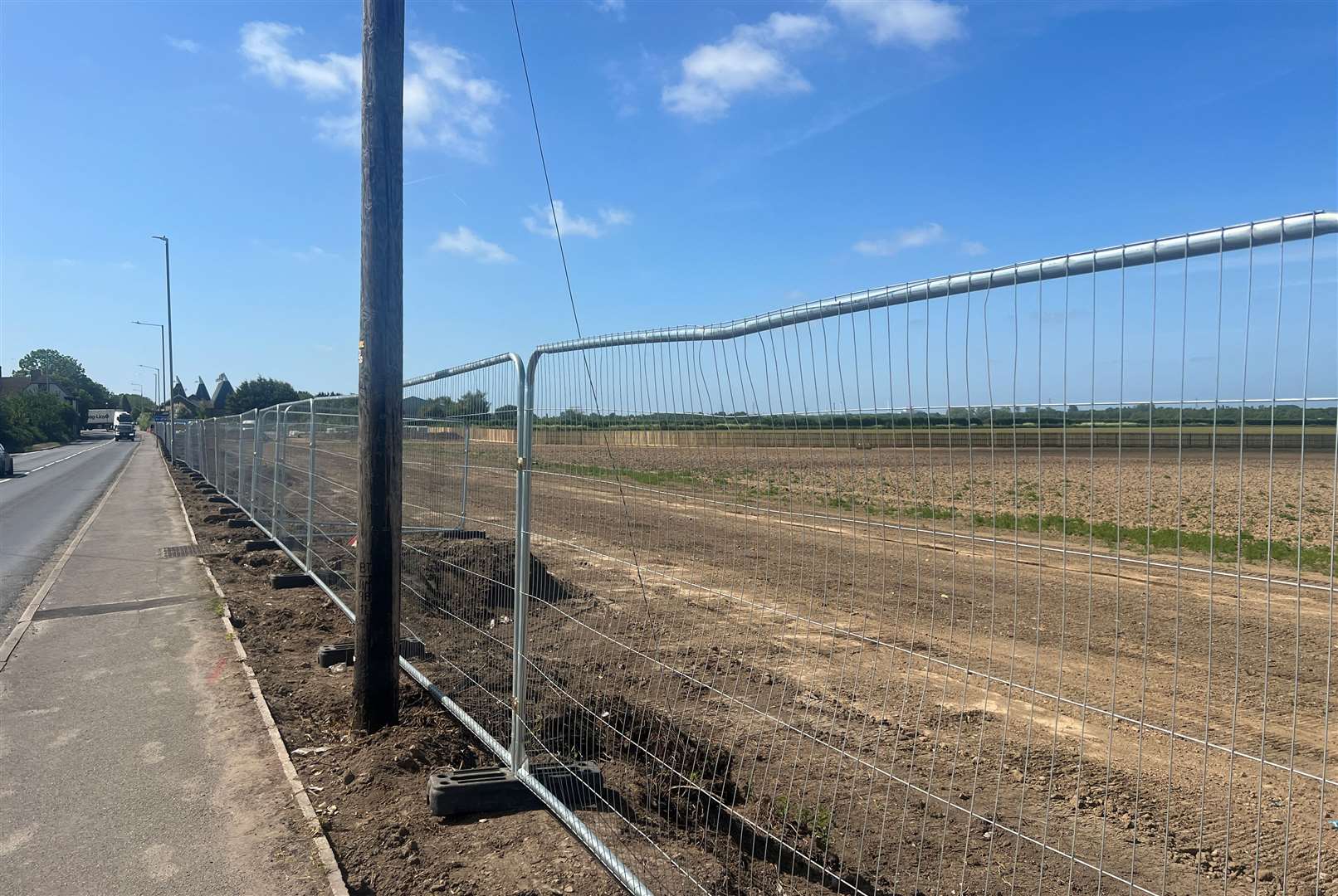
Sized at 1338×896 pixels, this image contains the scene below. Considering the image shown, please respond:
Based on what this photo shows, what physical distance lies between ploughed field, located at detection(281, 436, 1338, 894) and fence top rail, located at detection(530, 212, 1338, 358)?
0.44m

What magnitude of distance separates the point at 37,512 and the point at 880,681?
18920mm

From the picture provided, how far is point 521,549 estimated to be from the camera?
4309 millimetres

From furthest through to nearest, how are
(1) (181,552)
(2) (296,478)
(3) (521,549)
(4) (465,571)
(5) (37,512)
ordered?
1. (5) (37,512)
2. (1) (181,552)
3. (2) (296,478)
4. (4) (465,571)
5. (3) (521,549)

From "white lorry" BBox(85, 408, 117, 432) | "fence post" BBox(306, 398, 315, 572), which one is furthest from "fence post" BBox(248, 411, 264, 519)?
"white lorry" BBox(85, 408, 117, 432)

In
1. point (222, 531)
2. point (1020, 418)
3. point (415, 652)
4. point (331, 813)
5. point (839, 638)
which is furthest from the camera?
point (222, 531)

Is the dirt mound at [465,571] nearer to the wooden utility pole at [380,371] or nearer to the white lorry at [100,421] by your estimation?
the wooden utility pole at [380,371]

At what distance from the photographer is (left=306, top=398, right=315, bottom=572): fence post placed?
9344 mm

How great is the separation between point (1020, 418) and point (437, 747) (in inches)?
152

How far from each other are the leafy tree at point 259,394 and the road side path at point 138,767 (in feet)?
183

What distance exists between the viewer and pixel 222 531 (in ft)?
47.3

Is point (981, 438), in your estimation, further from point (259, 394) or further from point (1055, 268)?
point (259, 394)

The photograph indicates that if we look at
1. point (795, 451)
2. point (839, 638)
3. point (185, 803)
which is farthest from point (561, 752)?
point (839, 638)

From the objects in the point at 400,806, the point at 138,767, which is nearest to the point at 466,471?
the point at 400,806

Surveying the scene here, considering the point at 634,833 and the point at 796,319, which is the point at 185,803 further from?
the point at 796,319
